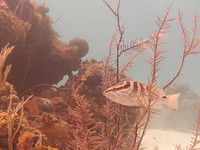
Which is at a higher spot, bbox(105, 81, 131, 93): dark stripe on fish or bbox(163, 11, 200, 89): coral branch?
bbox(163, 11, 200, 89): coral branch

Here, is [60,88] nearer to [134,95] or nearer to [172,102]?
[134,95]

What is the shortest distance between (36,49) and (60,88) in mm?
1421

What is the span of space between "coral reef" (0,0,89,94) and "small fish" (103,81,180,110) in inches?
163

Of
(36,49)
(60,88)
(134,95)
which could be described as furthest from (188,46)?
(36,49)

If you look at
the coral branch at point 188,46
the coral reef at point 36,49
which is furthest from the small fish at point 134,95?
the coral reef at point 36,49

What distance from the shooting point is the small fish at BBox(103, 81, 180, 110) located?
369 centimetres

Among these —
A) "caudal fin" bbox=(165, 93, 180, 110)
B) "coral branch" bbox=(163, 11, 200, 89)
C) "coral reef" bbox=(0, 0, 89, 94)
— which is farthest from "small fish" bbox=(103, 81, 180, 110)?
"coral reef" bbox=(0, 0, 89, 94)

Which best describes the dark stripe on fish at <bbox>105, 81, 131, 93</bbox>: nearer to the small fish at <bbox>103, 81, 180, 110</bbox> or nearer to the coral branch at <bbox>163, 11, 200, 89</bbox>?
the small fish at <bbox>103, 81, 180, 110</bbox>

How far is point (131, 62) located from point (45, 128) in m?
2.01

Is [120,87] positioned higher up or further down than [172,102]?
higher up

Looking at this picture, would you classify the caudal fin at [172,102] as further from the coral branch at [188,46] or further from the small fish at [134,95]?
the coral branch at [188,46]

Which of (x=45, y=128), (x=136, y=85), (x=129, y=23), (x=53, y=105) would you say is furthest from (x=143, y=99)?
(x=129, y=23)

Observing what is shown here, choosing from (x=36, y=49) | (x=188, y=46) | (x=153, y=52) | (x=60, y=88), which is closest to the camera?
(x=153, y=52)

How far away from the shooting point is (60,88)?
813cm
